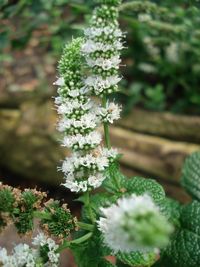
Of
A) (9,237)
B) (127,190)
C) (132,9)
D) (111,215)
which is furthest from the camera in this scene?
(9,237)

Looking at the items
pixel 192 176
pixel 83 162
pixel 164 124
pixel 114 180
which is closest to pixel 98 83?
pixel 83 162

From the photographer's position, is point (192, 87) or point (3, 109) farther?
point (3, 109)

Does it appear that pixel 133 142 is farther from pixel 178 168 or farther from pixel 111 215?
pixel 111 215

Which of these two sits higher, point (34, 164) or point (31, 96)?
point (31, 96)

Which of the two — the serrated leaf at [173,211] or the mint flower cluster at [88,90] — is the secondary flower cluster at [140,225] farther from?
the serrated leaf at [173,211]

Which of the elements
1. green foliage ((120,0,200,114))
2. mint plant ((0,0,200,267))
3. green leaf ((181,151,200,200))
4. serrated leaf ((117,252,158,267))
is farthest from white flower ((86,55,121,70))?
green foliage ((120,0,200,114))

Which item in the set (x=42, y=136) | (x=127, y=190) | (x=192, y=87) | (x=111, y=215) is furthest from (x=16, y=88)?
(x=111, y=215)
